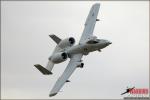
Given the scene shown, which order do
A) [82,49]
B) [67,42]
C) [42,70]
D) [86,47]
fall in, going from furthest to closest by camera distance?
1. [67,42]
2. [42,70]
3. [82,49]
4. [86,47]

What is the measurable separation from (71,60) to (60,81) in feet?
16.5

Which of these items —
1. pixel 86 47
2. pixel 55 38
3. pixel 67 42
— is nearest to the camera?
pixel 86 47

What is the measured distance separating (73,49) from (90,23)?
7.57 meters

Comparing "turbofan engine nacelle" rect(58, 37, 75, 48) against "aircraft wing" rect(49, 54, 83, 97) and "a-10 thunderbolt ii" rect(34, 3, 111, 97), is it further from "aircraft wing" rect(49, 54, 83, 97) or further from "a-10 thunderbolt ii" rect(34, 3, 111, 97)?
→ "aircraft wing" rect(49, 54, 83, 97)

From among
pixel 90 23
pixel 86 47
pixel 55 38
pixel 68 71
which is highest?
pixel 90 23

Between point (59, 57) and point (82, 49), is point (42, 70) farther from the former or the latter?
point (82, 49)

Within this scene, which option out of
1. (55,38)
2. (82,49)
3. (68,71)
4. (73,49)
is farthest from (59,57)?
(55,38)

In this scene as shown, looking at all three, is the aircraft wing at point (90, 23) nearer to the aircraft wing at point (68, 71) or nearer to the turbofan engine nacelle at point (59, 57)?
the aircraft wing at point (68, 71)

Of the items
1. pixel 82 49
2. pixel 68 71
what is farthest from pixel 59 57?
pixel 82 49

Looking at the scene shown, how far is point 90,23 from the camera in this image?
96.8m

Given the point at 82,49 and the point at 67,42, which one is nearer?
the point at 82,49

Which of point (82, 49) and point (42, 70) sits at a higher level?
point (82, 49)

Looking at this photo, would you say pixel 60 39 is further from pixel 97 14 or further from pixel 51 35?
pixel 97 14

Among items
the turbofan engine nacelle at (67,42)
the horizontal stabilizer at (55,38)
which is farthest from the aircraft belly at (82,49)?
the horizontal stabilizer at (55,38)
